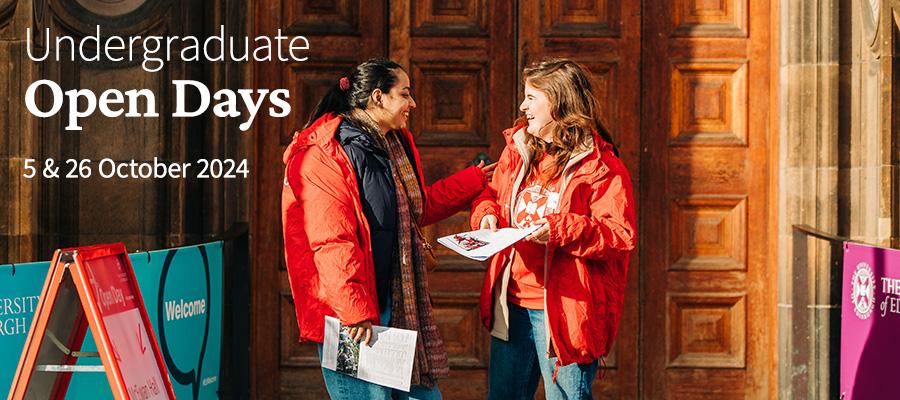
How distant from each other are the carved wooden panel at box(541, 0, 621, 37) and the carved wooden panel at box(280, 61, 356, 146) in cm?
123

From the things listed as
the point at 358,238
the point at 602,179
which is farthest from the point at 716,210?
the point at 358,238

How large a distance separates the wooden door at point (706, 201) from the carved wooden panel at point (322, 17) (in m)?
1.76

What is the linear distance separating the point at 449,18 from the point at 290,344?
218 cm

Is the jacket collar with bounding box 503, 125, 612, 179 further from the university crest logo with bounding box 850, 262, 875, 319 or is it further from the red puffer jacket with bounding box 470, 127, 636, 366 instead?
the university crest logo with bounding box 850, 262, 875, 319

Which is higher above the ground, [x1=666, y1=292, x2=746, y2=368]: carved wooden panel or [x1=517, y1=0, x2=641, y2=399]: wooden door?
[x1=517, y1=0, x2=641, y2=399]: wooden door

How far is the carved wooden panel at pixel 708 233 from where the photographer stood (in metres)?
8.16

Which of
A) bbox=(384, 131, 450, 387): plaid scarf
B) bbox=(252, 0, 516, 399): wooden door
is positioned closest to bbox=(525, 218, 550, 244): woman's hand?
bbox=(384, 131, 450, 387): plaid scarf

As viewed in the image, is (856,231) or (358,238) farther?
(856,231)

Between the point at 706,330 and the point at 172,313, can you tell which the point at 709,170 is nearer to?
the point at 706,330

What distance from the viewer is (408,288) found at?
5.64 metres

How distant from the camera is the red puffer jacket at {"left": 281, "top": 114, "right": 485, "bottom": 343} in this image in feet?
17.5

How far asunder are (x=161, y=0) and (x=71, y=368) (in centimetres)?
313

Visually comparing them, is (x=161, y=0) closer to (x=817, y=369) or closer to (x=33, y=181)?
(x=33, y=181)

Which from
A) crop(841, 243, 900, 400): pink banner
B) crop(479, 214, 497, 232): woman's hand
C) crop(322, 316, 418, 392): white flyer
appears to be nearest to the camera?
crop(322, 316, 418, 392): white flyer
